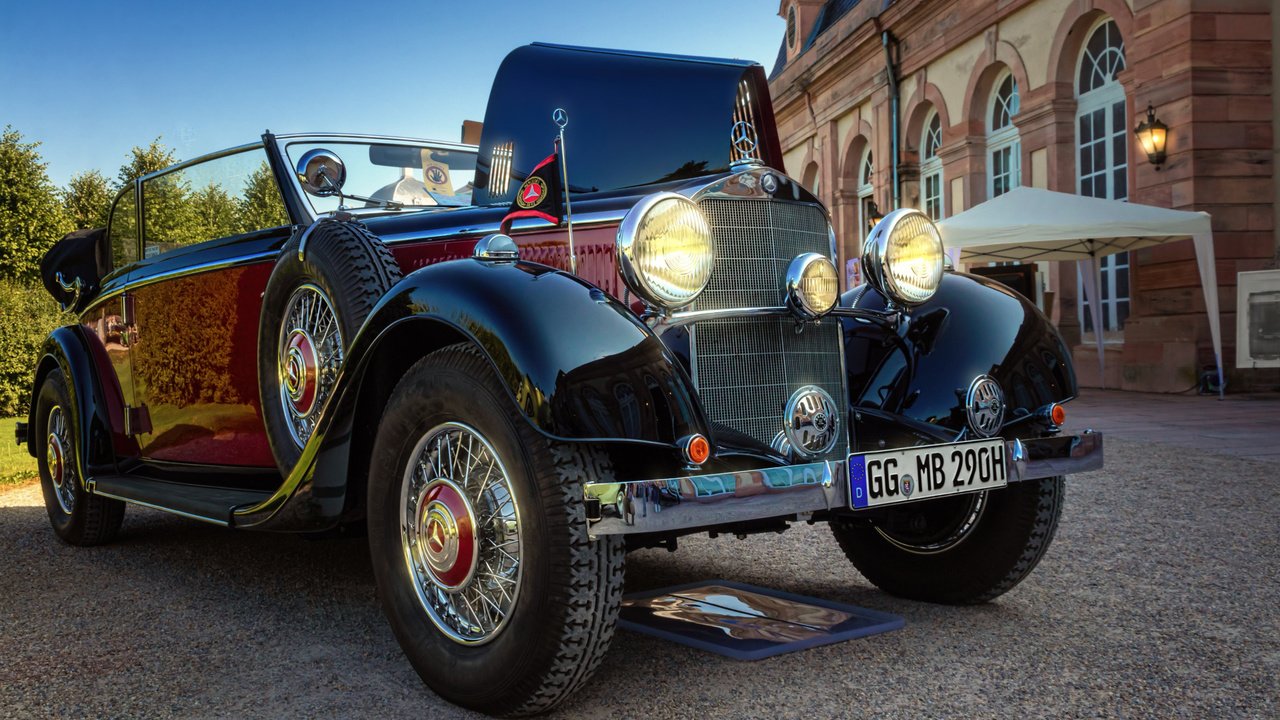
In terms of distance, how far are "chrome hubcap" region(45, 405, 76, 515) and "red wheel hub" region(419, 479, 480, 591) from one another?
126 inches

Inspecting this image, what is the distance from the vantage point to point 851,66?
21734 mm

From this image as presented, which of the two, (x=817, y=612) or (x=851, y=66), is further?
(x=851, y=66)

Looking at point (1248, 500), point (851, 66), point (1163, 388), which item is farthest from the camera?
point (851, 66)

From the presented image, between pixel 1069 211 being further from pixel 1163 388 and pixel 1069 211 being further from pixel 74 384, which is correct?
pixel 74 384

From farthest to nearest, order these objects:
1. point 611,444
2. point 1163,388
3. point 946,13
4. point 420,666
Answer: point 946,13 → point 1163,388 → point 420,666 → point 611,444

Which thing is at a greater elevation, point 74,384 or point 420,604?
point 74,384

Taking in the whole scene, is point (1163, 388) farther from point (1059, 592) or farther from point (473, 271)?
point (473, 271)

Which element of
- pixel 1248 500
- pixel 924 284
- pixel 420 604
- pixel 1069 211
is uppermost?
pixel 1069 211

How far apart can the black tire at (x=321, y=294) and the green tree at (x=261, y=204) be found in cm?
66

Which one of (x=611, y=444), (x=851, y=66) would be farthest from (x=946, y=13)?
(x=611, y=444)

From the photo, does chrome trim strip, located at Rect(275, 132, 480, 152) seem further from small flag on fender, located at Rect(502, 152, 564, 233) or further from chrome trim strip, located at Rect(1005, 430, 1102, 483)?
chrome trim strip, located at Rect(1005, 430, 1102, 483)

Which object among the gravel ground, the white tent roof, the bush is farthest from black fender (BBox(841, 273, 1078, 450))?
the bush

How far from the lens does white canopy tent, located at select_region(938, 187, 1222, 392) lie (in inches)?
429

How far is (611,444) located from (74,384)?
3619 millimetres
